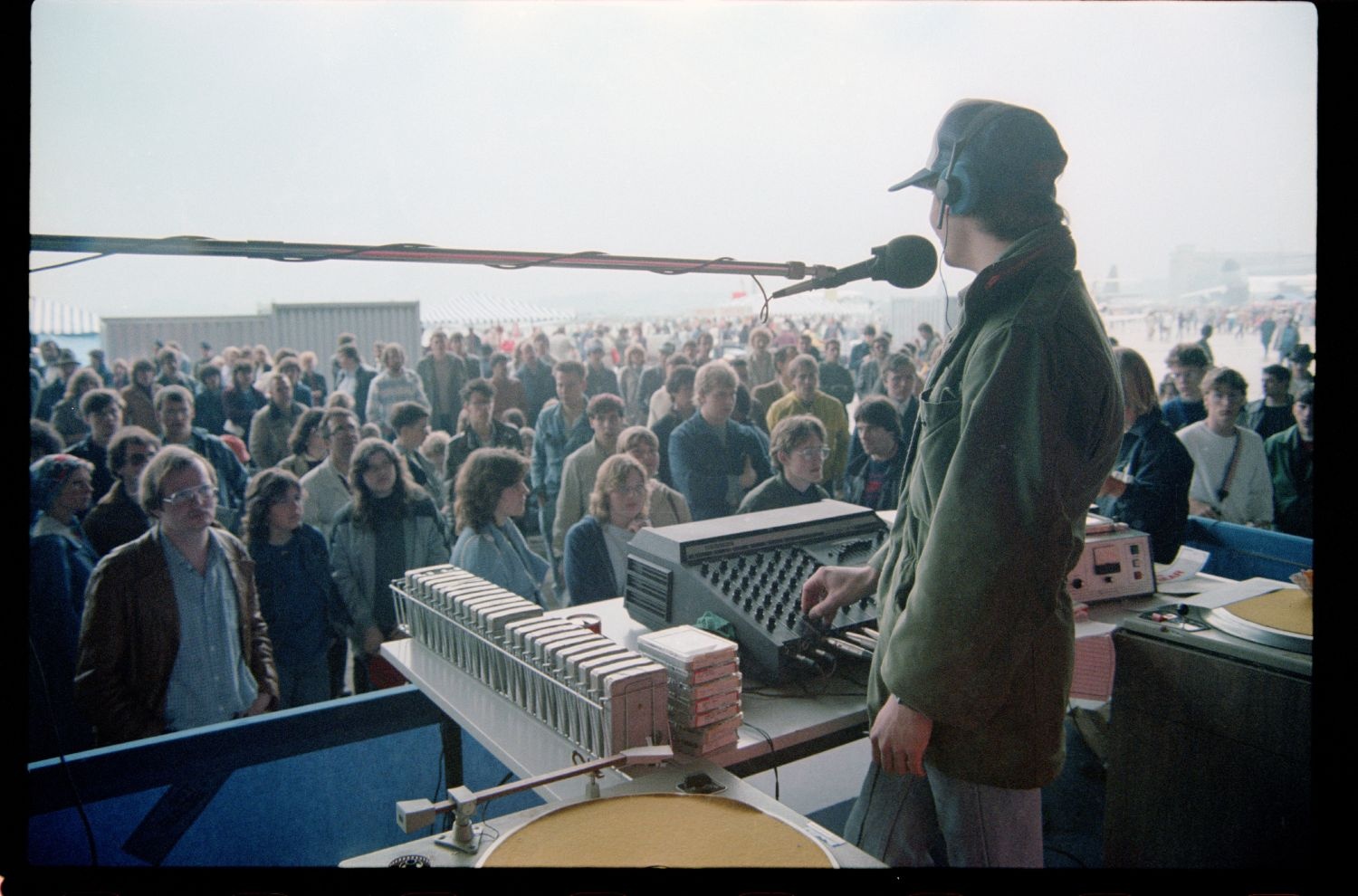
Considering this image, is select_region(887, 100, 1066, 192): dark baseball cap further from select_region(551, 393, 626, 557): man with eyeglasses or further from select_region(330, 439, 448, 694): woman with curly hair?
select_region(551, 393, 626, 557): man with eyeglasses

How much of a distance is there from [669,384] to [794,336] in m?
3.33

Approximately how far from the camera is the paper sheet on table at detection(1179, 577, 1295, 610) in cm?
202

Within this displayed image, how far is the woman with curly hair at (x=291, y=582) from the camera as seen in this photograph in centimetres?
268

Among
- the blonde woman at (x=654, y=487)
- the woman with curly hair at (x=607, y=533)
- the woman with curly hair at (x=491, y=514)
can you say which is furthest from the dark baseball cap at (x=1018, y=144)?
the blonde woman at (x=654, y=487)

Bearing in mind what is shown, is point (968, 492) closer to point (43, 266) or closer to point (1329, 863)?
point (1329, 863)

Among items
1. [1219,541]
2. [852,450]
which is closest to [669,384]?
[852,450]

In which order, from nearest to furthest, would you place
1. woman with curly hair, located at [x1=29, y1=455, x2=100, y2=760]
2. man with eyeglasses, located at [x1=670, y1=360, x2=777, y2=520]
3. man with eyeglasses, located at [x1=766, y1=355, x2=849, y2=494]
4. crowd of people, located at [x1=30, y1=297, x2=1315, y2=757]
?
1. crowd of people, located at [x1=30, y1=297, x2=1315, y2=757]
2. woman with curly hair, located at [x1=29, y1=455, x2=100, y2=760]
3. man with eyeglasses, located at [x1=670, y1=360, x2=777, y2=520]
4. man with eyeglasses, located at [x1=766, y1=355, x2=849, y2=494]

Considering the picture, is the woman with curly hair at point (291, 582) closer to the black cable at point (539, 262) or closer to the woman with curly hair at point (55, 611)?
the woman with curly hair at point (55, 611)

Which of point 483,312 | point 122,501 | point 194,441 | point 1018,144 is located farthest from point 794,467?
point 483,312

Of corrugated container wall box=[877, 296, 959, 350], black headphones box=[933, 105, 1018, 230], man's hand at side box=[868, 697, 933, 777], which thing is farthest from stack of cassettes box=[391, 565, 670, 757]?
corrugated container wall box=[877, 296, 959, 350]

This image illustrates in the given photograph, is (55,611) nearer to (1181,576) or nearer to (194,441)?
(194,441)

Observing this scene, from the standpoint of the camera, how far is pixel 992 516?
1.32 meters

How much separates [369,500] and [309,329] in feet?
24.8

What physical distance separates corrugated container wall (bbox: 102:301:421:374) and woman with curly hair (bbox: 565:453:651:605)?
7489 mm
